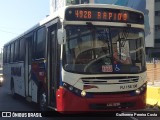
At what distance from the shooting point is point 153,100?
15922mm

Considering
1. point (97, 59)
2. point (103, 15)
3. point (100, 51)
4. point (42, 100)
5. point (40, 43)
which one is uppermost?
point (103, 15)

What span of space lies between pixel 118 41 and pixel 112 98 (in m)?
1.65

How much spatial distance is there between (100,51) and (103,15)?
116 cm

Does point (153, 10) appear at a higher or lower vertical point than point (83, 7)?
higher

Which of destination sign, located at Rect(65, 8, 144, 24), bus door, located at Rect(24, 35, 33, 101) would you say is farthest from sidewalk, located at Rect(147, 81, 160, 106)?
bus door, located at Rect(24, 35, 33, 101)

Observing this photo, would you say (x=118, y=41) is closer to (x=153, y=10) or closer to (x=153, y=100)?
(x=153, y=100)

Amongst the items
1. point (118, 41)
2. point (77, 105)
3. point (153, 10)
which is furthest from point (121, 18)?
point (153, 10)

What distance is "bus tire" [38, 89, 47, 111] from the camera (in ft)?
42.8

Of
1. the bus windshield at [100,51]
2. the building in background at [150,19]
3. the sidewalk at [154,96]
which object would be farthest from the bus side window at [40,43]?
the building in background at [150,19]

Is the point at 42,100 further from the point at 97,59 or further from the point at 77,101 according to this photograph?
the point at 97,59

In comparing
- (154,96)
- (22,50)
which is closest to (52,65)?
(154,96)

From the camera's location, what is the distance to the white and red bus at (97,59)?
10.8 m

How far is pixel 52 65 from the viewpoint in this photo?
1248 cm

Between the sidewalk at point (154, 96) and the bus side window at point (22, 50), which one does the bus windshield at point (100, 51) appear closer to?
the sidewalk at point (154, 96)
